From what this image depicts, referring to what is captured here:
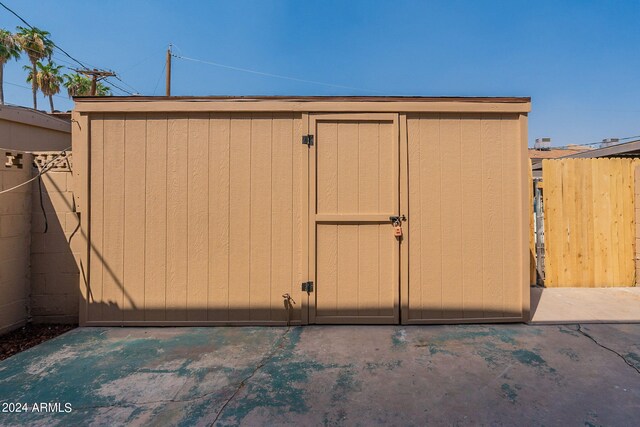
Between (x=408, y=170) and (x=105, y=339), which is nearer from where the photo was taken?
(x=105, y=339)

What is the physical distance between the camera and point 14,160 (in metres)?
2.86

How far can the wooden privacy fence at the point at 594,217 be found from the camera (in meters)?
4.00

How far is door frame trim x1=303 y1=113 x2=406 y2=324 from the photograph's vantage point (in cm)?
296

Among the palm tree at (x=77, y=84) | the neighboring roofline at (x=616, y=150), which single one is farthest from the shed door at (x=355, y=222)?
the palm tree at (x=77, y=84)

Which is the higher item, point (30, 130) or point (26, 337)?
point (30, 130)

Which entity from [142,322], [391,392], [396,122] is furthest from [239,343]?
[396,122]

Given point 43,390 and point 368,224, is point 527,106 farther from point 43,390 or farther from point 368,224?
point 43,390

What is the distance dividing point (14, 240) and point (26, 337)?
0.95 metres

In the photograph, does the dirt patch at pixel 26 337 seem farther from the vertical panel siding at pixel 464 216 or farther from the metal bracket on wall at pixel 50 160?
the vertical panel siding at pixel 464 216

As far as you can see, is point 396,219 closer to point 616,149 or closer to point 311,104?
point 311,104

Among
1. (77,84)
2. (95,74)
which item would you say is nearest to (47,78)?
(77,84)

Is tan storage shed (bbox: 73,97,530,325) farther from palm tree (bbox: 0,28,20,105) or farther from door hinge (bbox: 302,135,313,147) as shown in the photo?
palm tree (bbox: 0,28,20,105)

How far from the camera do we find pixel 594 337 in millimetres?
2635

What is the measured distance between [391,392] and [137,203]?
9.38ft
